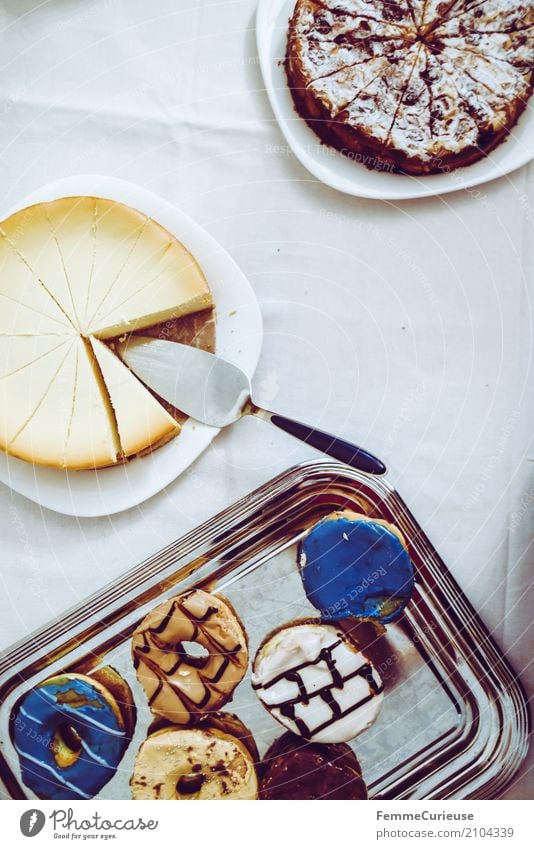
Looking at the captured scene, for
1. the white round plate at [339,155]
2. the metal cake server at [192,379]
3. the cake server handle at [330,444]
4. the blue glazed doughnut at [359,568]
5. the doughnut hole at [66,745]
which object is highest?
the white round plate at [339,155]

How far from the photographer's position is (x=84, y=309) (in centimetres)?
75

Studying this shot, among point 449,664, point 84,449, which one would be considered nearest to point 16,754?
point 84,449

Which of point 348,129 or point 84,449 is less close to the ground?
point 348,129

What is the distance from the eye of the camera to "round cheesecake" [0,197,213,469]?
0.74 meters

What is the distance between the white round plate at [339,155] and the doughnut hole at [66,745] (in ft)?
2.32

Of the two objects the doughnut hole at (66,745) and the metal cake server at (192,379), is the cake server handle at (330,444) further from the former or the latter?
the doughnut hole at (66,745)

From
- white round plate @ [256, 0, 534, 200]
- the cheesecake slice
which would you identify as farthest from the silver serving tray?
white round plate @ [256, 0, 534, 200]

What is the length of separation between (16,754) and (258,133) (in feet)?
2.63

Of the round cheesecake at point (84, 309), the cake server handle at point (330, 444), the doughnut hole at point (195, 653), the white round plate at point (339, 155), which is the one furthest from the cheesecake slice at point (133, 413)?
the white round plate at point (339, 155)

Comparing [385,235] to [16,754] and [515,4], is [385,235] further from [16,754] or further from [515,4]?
[16,754]

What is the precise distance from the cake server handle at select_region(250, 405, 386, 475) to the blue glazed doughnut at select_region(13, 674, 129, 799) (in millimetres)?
374

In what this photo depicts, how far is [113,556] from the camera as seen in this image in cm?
78

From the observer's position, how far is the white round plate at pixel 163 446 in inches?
29.8

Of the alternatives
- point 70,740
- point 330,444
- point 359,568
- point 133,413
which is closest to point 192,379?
point 133,413
